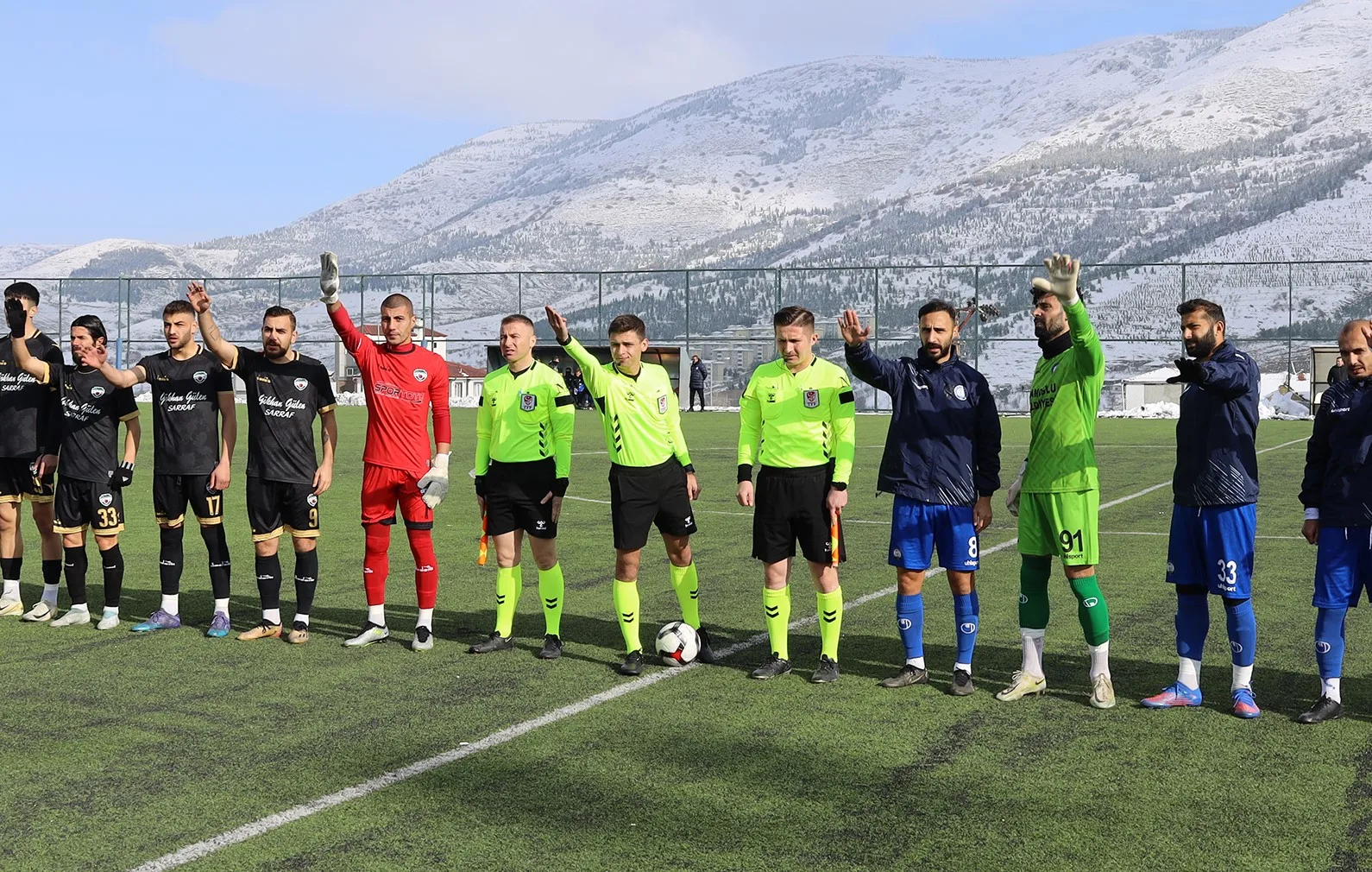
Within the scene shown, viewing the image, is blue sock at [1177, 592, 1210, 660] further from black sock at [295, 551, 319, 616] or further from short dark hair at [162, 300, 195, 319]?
short dark hair at [162, 300, 195, 319]

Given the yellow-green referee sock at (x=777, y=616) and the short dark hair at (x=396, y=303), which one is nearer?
the yellow-green referee sock at (x=777, y=616)

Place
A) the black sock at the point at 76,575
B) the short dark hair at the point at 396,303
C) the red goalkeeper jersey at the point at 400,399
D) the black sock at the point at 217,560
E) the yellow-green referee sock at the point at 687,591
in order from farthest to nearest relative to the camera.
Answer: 1. the black sock at the point at 76,575
2. the black sock at the point at 217,560
3. the red goalkeeper jersey at the point at 400,399
4. the short dark hair at the point at 396,303
5. the yellow-green referee sock at the point at 687,591

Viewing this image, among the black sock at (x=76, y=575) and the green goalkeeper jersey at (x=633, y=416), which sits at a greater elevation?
the green goalkeeper jersey at (x=633, y=416)

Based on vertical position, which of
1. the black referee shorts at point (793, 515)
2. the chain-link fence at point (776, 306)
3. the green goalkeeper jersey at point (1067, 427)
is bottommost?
the black referee shorts at point (793, 515)

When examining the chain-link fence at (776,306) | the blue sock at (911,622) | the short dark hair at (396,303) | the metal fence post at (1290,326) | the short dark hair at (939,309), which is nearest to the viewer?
the short dark hair at (939,309)

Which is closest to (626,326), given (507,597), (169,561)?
(507,597)

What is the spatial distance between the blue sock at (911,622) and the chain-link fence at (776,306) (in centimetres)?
3844

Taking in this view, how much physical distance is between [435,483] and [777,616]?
222 centimetres

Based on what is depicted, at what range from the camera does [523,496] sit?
27.3ft

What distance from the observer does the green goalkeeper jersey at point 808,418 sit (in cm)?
764

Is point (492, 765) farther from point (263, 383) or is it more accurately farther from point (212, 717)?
point (263, 383)

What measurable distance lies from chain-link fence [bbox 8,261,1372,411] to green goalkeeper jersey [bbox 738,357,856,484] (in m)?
38.4

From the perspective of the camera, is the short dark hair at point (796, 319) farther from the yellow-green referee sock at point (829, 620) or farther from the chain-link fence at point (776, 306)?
the chain-link fence at point (776, 306)

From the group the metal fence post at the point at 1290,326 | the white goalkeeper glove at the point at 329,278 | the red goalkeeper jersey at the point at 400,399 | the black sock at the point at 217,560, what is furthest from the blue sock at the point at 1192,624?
the metal fence post at the point at 1290,326
